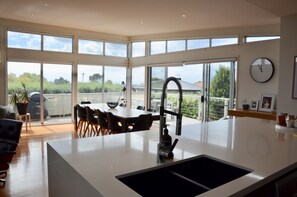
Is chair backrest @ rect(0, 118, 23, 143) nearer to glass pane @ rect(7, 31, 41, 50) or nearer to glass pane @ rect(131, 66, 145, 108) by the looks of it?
glass pane @ rect(7, 31, 41, 50)

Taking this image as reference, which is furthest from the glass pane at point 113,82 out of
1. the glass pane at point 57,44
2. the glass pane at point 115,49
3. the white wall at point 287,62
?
the white wall at point 287,62

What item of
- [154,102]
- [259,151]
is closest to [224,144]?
[259,151]

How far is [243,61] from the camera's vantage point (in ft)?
20.1

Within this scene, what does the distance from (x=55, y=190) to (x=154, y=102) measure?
744cm

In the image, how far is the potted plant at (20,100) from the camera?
686cm

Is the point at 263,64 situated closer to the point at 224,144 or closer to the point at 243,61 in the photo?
the point at 243,61

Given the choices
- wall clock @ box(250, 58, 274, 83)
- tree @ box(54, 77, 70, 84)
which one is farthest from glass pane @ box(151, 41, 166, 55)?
wall clock @ box(250, 58, 274, 83)

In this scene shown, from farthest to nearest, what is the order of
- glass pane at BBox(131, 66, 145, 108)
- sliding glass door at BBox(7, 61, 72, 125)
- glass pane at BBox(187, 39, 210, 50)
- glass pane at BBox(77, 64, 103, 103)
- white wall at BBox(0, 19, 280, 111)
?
glass pane at BBox(131, 66, 145, 108), glass pane at BBox(77, 64, 103, 103), sliding glass door at BBox(7, 61, 72, 125), glass pane at BBox(187, 39, 210, 50), white wall at BBox(0, 19, 280, 111)

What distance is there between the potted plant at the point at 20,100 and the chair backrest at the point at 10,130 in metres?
3.36

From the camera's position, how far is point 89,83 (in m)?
8.98

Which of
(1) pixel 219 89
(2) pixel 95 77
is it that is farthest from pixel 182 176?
(2) pixel 95 77

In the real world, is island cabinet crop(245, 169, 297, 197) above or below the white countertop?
below

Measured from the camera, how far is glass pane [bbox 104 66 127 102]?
30.9 feet

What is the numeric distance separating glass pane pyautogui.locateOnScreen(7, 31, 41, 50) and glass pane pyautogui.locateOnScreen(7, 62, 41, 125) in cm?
55
